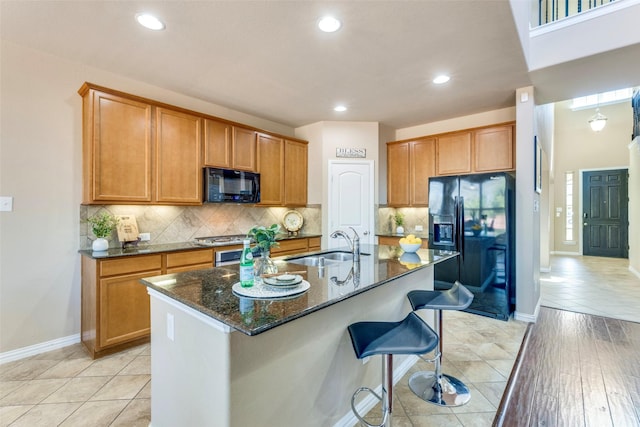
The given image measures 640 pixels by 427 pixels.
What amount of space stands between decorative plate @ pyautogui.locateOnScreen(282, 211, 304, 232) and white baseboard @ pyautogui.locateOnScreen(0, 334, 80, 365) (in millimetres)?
2821

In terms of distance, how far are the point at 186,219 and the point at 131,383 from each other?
6.34 feet

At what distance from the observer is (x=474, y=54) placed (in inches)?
105

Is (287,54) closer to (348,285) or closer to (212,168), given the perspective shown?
(212,168)

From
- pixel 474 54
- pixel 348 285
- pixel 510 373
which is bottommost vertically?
pixel 510 373

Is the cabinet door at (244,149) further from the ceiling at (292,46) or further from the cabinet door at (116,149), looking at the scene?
the cabinet door at (116,149)

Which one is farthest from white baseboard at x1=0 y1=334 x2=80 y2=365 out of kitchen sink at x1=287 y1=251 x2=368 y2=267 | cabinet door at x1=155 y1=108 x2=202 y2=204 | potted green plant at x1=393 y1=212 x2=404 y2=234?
potted green plant at x1=393 y1=212 x2=404 y2=234

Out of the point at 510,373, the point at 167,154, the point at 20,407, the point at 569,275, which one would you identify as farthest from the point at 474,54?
the point at 569,275

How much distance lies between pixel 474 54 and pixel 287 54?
1712 mm

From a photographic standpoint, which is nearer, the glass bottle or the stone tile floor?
the glass bottle

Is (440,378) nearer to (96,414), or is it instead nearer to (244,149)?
(96,414)

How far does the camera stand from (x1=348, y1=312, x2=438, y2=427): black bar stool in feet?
4.66

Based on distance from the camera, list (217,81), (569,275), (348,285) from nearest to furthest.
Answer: (348,285) → (217,81) → (569,275)

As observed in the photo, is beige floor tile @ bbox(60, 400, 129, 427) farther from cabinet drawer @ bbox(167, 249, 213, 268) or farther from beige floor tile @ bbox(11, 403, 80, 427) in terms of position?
cabinet drawer @ bbox(167, 249, 213, 268)

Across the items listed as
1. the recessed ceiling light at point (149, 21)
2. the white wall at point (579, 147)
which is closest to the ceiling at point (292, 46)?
the recessed ceiling light at point (149, 21)
